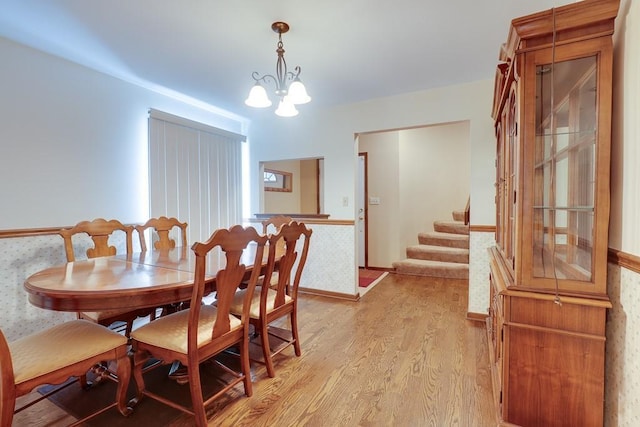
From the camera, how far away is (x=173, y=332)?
1545 millimetres

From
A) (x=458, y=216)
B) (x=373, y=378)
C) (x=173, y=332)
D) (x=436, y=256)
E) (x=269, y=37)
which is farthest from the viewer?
(x=458, y=216)

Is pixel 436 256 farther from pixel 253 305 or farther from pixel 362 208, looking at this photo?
pixel 253 305

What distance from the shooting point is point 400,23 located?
194 cm

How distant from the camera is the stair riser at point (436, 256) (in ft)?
15.3

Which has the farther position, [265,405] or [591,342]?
[265,405]

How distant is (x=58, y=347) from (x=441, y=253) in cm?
458

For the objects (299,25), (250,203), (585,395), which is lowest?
(585,395)

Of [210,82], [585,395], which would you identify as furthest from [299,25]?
[585,395]

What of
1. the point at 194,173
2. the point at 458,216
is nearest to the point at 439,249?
the point at 458,216

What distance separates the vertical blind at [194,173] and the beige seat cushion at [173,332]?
1777 millimetres

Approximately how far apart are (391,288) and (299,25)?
3152 mm

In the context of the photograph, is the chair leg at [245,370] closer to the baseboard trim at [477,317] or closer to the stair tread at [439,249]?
the baseboard trim at [477,317]

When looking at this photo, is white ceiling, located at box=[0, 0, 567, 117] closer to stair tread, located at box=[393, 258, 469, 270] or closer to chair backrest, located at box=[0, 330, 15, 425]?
chair backrest, located at box=[0, 330, 15, 425]

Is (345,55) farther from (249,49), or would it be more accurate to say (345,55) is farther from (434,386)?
(434,386)
